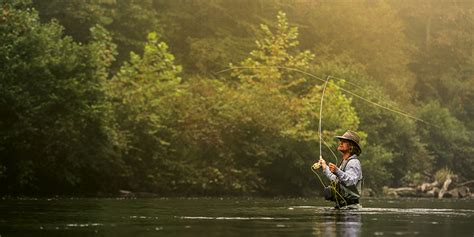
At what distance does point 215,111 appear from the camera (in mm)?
47469

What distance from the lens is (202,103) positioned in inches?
1864

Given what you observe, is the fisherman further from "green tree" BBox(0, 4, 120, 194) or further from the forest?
"green tree" BBox(0, 4, 120, 194)

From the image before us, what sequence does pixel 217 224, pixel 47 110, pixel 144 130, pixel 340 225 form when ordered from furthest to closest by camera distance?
pixel 144 130, pixel 47 110, pixel 217 224, pixel 340 225

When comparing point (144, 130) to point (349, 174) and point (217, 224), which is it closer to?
point (349, 174)

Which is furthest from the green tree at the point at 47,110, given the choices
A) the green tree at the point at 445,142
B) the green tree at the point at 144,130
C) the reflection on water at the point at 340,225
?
the green tree at the point at 445,142

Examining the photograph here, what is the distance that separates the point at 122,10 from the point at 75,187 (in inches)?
978

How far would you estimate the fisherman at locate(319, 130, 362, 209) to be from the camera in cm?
2136

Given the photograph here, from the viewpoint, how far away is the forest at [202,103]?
3731 cm

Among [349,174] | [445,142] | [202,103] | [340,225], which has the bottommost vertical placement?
[340,225]

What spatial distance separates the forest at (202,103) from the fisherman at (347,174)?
3.41 m

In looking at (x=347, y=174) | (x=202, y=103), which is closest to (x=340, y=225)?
(x=347, y=174)

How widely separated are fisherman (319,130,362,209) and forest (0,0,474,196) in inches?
134

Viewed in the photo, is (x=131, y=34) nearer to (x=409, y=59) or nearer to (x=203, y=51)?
(x=203, y=51)

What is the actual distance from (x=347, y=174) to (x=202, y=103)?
26258 mm
